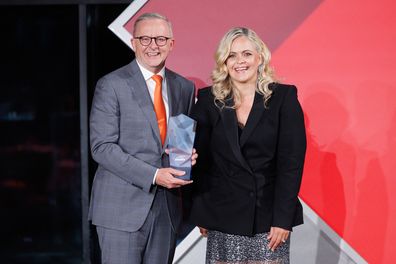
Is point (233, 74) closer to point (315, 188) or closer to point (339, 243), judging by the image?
point (315, 188)

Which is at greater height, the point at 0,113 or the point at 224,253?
the point at 0,113

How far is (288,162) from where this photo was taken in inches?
85.0

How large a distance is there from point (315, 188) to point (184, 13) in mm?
1186

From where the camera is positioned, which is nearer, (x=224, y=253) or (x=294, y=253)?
(x=224, y=253)

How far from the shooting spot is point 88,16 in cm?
371

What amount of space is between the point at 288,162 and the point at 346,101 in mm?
1147

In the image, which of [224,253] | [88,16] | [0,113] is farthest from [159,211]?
[0,113]

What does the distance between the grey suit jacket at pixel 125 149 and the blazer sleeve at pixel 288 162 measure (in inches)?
18.6

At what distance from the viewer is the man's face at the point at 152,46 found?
238 cm

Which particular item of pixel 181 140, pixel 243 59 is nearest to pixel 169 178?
pixel 181 140

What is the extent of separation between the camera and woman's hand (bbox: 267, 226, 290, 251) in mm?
2156

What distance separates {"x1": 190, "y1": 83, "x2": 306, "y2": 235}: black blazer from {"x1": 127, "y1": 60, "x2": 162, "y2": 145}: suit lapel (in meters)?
0.25

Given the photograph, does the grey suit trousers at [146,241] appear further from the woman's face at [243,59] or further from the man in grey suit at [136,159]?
the woman's face at [243,59]

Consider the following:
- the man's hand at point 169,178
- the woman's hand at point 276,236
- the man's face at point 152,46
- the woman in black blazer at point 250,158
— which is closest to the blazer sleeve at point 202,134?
the woman in black blazer at point 250,158
